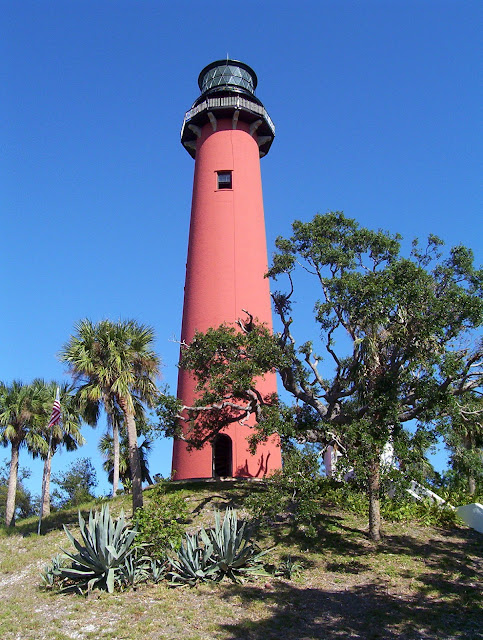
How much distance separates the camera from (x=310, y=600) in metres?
10.2

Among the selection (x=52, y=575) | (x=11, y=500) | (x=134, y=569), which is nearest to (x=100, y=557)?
(x=134, y=569)

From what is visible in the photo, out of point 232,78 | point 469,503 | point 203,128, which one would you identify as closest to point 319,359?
point 469,503

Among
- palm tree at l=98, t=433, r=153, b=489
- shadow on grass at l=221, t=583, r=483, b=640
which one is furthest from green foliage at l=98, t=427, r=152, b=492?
shadow on grass at l=221, t=583, r=483, b=640

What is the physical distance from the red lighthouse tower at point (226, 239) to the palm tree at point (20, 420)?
222 inches

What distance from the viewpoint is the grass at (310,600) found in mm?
8891

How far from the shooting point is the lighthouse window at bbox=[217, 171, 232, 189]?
926 inches

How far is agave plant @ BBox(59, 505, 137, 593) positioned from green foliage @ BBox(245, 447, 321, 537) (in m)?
2.83

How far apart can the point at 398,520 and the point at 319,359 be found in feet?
15.5

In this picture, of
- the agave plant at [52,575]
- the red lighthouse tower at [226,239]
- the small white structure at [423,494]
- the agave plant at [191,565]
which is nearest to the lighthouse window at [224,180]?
the red lighthouse tower at [226,239]

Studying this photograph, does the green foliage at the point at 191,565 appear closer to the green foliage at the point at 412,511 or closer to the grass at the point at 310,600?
the grass at the point at 310,600

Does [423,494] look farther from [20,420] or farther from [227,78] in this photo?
[227,78]

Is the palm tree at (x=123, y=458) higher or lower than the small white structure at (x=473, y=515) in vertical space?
higher

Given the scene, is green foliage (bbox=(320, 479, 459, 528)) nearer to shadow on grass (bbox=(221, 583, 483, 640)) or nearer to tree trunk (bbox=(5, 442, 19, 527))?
shadow on grass (bbox=(221, 583, 483, 640))

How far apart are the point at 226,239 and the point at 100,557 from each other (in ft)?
44.7
